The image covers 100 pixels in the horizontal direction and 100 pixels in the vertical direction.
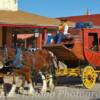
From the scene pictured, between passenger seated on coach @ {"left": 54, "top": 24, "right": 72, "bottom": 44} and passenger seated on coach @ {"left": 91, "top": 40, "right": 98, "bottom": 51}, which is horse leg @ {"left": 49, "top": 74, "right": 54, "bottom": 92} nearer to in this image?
passenger seated on coach @ {"left": 54, "top": 24, "right": 72, "bottom": 44}

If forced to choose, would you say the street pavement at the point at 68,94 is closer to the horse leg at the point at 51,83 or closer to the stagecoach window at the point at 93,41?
the horse leg at the point at 51,83

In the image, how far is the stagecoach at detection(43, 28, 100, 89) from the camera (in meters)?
16.1

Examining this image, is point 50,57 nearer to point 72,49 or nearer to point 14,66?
point 72,49

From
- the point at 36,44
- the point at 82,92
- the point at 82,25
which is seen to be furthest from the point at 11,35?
the point at 82,92

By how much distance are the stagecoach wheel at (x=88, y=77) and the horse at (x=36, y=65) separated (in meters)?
1.13

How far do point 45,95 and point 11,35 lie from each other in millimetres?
12868

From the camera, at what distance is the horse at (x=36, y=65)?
47.7 ft

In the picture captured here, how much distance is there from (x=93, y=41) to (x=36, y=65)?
303 cm

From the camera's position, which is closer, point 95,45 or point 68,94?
point 68,94

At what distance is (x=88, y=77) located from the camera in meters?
16.1

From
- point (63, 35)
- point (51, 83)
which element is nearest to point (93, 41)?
point (63, 35)

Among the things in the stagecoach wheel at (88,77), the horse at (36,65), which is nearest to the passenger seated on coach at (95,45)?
the stagecoach wheel at (88,77)

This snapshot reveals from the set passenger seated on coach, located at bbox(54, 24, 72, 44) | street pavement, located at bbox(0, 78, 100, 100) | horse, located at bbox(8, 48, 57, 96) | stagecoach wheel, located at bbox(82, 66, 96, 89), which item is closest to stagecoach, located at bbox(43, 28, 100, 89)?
stagecoach wheel, located at bbox(82, 66, 96, 89)

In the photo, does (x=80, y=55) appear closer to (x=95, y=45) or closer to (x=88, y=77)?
(x=88, y=77)
